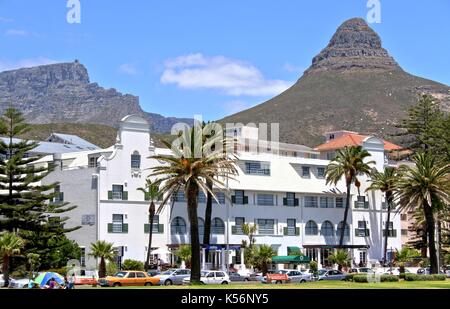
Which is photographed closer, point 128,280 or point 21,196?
point 128,280

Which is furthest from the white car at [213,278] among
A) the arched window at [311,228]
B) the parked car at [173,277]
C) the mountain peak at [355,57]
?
the mountain peak at [355,57]

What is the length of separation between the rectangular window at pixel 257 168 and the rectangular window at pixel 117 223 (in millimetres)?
16828

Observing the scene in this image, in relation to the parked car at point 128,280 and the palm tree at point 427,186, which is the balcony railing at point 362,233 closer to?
the palm tree at point 427,186

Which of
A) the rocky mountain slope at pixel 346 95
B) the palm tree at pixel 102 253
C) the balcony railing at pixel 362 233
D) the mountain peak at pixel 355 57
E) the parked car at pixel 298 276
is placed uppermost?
the mountain peak at pixel 355 57

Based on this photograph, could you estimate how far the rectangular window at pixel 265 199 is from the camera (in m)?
86.8

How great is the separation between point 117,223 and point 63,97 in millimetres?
15750

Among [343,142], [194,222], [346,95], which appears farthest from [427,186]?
[346,95]

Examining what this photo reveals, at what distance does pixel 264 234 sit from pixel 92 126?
56765mm

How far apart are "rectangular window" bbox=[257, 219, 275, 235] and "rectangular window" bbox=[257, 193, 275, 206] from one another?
185cm

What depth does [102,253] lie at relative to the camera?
66.9 m

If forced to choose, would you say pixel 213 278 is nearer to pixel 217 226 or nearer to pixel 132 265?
pixel 132 265

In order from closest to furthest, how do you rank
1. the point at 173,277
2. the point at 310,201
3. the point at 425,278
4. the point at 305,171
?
the point at 425,278
the point at 173,277
the point at 310,201
the point at 305,171
